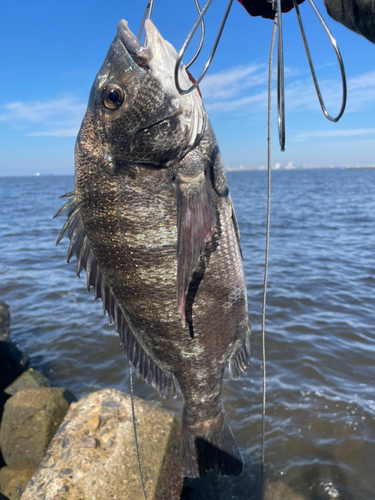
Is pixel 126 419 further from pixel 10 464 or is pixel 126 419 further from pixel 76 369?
pixel 76 369

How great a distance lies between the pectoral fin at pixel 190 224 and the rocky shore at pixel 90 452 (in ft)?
6.30

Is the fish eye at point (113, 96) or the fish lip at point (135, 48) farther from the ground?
the fish lip at point (135, 48)

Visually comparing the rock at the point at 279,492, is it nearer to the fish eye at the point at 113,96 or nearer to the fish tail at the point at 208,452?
the fish tail at the point at 208,452

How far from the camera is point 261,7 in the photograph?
2283mm

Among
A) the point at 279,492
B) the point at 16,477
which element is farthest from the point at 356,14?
the point at 16,477

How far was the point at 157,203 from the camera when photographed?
2041mm

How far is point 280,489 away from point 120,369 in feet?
10.4

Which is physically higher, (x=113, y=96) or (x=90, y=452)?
(x=113, y=96)

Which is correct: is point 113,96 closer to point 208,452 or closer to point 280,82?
point 280,82

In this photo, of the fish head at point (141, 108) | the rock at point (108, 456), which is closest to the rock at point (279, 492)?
the rock at point (108, 456)

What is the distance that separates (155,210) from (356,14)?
4.35 feet

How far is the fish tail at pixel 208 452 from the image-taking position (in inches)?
106

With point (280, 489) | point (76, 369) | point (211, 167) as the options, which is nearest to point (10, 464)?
point (76, 369)

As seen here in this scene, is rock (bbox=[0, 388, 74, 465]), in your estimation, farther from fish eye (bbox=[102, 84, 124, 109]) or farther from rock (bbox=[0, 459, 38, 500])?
fish eye (bbox=[102, 84, 124, 109])
